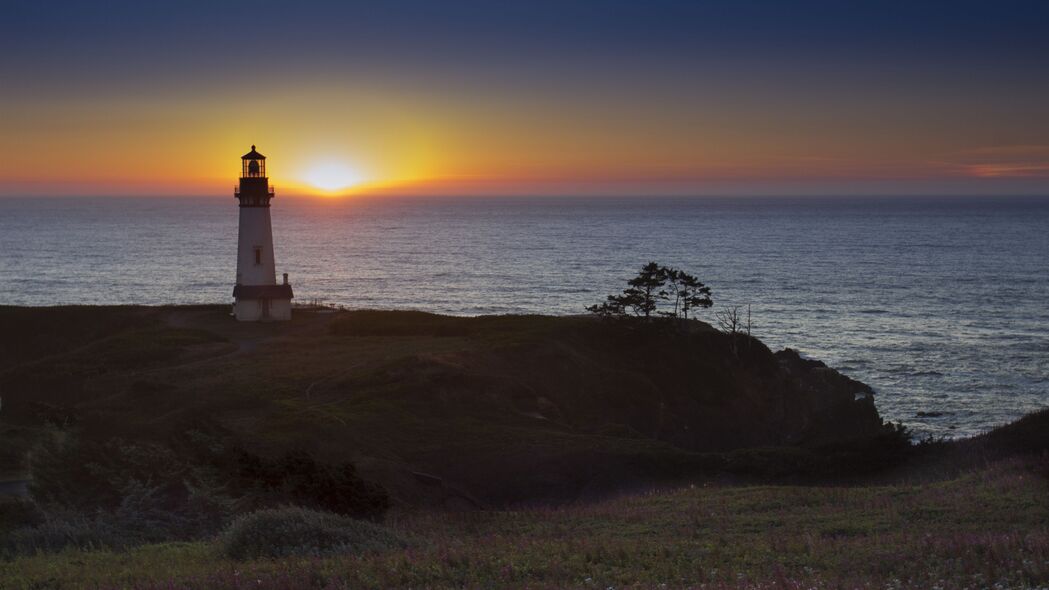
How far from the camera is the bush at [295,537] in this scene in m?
16.3

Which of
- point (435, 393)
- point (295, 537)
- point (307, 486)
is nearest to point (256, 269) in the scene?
point (435, 393)

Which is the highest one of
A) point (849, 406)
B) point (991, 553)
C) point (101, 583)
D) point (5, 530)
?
point (991, 553)

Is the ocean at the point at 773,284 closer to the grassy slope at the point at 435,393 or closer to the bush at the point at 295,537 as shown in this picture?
the grassy slope at the point at 435,393

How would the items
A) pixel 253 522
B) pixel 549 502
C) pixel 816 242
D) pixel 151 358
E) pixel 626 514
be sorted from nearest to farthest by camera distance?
pixel 253 522, pixel 626 514, pixel 549 502, pixel 151 358, pixel 816 242

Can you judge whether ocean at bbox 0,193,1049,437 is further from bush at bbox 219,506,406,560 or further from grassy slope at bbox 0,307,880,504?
bush at bbox 219,506,406,560

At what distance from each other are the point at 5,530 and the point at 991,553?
56.4 ft

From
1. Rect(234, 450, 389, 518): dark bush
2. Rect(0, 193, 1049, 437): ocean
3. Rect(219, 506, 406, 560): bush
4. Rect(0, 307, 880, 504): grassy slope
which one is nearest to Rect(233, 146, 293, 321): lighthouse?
Rect(0, 307, 880, 504): grassy slope

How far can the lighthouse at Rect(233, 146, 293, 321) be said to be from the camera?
5838cm

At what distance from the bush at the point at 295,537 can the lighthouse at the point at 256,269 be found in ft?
138

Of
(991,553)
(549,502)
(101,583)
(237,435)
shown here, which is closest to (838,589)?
(991,553)

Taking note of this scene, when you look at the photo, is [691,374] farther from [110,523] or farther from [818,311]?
[818,311]

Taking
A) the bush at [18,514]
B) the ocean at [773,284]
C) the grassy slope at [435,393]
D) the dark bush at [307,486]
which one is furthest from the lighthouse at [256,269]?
the bush at [18,514]

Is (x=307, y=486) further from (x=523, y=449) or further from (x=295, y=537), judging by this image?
(x=523, y=449)

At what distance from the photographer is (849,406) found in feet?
163
